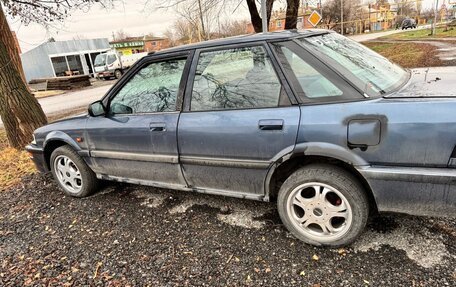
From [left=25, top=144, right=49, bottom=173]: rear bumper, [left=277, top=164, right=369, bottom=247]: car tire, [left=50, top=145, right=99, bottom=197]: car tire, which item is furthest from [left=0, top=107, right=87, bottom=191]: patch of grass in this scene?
[left=277, top=164, right=369, bottom=247]: car tire

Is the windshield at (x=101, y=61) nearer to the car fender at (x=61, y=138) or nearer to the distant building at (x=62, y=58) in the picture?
the distant building at (x=62, y=58)

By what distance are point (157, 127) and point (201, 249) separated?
118cm

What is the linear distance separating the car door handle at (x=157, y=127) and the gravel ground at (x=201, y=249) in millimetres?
921

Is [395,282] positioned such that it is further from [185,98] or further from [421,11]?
[421,11]

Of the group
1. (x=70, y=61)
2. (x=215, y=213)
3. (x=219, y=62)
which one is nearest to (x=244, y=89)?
(x=219, y=62)

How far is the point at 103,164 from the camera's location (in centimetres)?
379

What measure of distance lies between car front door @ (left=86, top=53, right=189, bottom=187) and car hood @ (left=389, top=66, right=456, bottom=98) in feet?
Result: 6.12

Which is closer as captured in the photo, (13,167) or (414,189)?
(414,189)

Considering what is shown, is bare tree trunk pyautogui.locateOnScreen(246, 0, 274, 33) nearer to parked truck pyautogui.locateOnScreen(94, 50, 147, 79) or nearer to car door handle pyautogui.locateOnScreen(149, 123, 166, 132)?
car door handle pyautogui.locateOnScreen(149, 123, 166, 132)

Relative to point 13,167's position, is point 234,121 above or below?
above

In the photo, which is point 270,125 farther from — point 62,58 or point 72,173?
point 62,58

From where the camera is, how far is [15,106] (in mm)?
6223

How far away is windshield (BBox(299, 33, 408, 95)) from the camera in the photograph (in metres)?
2.52

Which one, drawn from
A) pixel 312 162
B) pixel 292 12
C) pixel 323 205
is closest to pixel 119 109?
pixel 312 162
